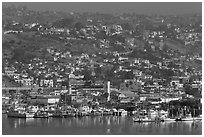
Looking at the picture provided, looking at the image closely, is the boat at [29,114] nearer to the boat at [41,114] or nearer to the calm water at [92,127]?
the boat at [41,114]

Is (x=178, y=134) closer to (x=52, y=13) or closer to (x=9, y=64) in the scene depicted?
(x=9, y=64)

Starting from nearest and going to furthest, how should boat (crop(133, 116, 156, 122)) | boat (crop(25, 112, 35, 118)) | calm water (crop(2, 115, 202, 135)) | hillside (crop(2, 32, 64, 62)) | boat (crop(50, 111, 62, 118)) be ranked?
calm water (crop(2, 115, 202, 135)), boat (crop(133, 116, 156, 122)), boat (crop(25, 112, 35, 118)), boat (crop(50, 111, 62, 118)), hillside (crop(2, 32, 64, 62))

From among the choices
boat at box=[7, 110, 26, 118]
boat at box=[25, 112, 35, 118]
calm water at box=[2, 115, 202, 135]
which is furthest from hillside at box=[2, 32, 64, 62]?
calm water at box=[2, 115, 202, 135]

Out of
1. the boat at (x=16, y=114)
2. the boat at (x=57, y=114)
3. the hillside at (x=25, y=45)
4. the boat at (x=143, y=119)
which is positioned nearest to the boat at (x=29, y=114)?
the boat at (x=16, y=114)

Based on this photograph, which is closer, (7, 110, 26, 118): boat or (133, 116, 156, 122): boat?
(133, 116, 156, 122): boat

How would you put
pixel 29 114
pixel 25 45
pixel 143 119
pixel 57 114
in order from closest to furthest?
pixel 143 119
pixel 29 114
pixel 57 114
pixel 25 45

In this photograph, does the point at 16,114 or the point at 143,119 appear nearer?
the point at 143,119

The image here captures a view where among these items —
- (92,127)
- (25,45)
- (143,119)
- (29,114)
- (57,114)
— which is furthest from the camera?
(25,45)

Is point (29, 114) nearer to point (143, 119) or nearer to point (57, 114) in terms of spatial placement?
point (57, 114)

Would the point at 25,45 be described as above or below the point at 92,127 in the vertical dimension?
above

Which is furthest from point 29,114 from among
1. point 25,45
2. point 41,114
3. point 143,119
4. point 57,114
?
point 25,45

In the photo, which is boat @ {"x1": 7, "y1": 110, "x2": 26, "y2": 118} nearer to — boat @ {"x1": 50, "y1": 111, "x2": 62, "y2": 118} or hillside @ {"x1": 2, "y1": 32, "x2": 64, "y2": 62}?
boat @ {"x1": 50, "y1": 111, "x2": 62, "y2": 118}
